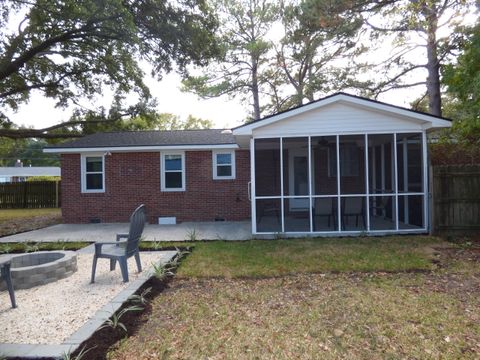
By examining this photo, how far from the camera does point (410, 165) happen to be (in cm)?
1072

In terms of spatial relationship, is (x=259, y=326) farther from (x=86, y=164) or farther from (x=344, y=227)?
(x=86, y=164)

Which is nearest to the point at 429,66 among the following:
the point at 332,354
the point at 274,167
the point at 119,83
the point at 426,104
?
the point at 426,104

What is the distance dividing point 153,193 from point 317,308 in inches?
367

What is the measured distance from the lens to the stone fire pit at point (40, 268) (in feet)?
17.5

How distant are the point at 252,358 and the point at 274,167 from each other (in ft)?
33.9

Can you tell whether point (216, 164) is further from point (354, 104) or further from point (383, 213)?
point (383, 213)

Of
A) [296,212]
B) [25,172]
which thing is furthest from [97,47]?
[25,172]

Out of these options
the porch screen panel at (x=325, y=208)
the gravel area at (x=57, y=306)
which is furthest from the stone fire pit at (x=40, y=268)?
the porch screen panel at (x=325, y=208)

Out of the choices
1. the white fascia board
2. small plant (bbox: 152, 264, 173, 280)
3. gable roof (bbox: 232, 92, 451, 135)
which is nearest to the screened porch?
gable roof (bbox: 232, 92, 451, 135)

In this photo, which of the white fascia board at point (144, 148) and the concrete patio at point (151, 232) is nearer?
the concrete patio at point (151, 232)

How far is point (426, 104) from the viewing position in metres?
19.8

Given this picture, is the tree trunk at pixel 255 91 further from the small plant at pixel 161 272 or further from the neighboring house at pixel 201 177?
the small plant at pixel 161 272

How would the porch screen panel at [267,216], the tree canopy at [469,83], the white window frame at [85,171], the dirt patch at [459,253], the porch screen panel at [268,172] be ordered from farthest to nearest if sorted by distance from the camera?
the porch screen panel at [268,172], the white window frame at [85,171], the porch screen panel at [267,216], the tree canopy at [469,83], the dirt patch at [459,253]

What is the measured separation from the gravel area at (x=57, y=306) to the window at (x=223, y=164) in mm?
6487
